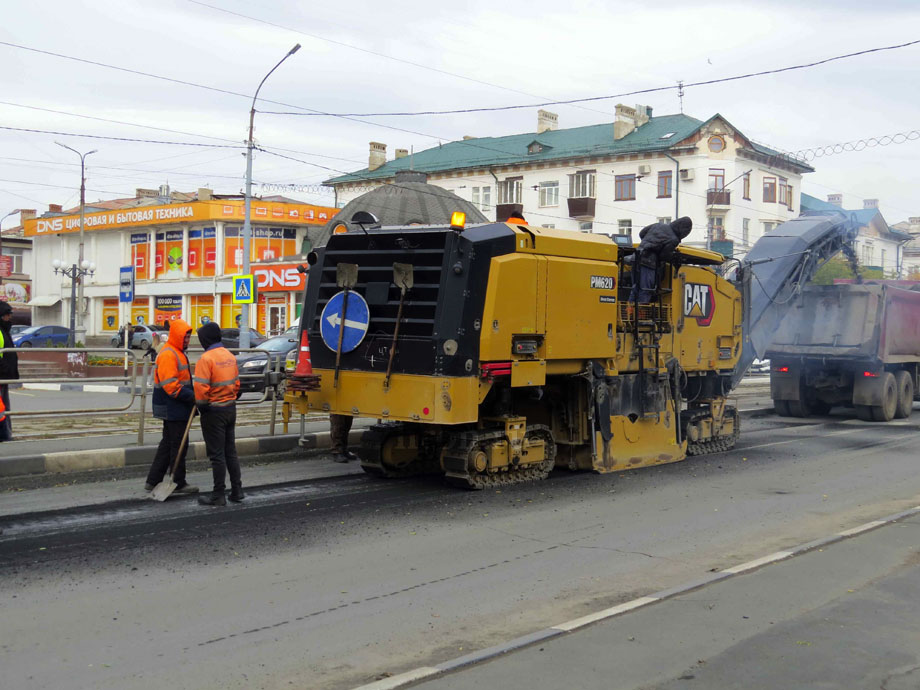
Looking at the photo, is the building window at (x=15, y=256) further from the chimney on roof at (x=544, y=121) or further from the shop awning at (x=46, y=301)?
the chimney on roof at (x=544, y=121)

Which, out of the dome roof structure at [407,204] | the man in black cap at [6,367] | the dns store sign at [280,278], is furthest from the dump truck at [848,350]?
the dns store sign at [280,278]

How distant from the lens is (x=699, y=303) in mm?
13086

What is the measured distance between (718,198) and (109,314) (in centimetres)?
3921

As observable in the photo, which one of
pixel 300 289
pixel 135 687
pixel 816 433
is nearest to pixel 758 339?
pixel 816 433

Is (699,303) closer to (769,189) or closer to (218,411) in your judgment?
(218,411)

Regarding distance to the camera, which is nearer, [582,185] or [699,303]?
[699,303]

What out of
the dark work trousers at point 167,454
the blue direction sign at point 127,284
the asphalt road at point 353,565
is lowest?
the asphalt road at point 353,565

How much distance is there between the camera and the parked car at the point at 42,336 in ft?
146

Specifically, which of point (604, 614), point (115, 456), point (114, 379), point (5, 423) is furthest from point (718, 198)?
point (604, 614)

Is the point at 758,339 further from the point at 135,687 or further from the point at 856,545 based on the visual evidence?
the point at 135,687

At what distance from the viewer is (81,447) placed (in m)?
11.7

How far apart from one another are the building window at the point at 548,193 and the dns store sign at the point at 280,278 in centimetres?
1631

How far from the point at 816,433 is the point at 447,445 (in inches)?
366

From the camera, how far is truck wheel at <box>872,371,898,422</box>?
1884 cm
